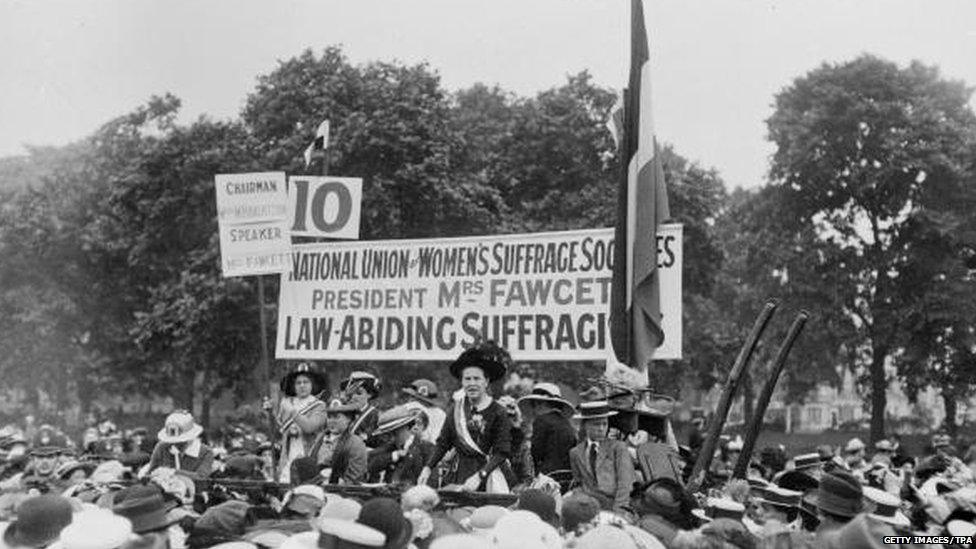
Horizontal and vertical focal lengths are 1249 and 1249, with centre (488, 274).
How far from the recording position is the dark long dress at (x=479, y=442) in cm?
842

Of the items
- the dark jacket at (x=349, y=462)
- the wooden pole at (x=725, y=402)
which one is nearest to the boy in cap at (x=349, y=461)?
the dark jacket at (x=349, y=462)

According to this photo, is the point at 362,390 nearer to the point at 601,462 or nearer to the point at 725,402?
the point at 601,462

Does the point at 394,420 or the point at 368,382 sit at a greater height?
the point at 368,382

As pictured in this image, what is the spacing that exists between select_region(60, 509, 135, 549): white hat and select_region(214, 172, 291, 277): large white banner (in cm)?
802

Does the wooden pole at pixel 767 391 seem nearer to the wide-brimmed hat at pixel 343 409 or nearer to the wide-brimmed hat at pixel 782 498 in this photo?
the wide-brimmed hat at pixel 782 498

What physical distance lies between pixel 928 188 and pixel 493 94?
1461 centimetres

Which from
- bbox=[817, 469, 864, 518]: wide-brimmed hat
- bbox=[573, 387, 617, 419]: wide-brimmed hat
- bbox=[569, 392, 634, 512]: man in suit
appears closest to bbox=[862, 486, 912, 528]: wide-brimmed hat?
bbox=[817, 469, 864, 518]: wide-brimmed hat

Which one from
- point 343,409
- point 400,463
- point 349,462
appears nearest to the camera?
point 349,462

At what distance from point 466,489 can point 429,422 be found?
309cm

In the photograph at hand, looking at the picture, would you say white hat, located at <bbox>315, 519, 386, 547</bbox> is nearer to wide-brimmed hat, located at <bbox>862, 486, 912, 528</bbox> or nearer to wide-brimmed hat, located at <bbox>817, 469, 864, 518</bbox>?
wide-brimmed hat, located at <bbox>817, 469, 864, 518</bbox>

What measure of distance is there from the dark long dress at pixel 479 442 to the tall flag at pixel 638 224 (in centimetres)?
218

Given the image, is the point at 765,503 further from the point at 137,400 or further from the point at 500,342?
the point at 137,400

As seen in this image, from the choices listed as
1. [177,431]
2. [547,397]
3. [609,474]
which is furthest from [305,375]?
[609,474]

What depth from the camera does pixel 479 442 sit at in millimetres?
8461
